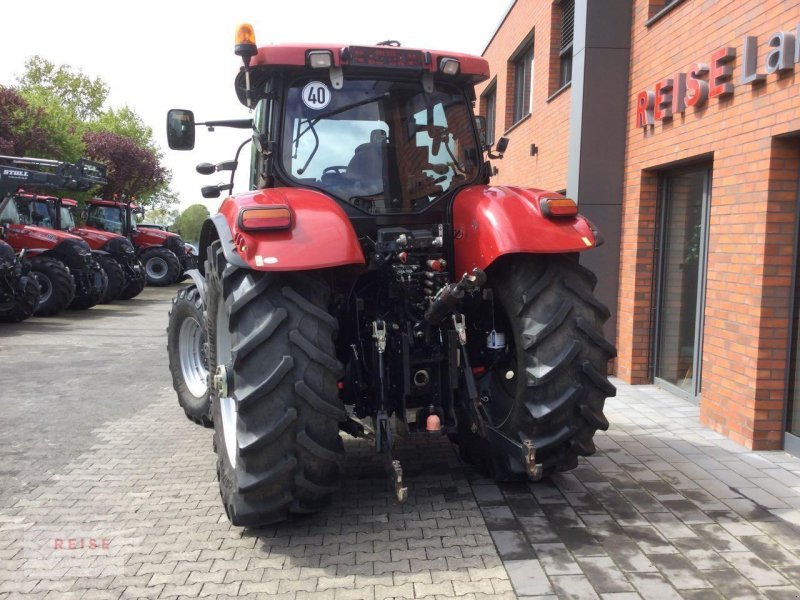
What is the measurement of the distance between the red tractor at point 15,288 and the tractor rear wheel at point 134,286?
15.2 feet

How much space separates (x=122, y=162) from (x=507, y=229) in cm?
3101

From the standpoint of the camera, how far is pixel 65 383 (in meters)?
7.25

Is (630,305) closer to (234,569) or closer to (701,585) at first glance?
(701,585)

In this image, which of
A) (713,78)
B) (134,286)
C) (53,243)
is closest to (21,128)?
(134,286)

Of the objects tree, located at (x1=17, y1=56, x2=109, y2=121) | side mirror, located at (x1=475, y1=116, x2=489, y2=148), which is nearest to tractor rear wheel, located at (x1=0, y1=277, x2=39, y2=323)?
side mirror, located at (x1=475, y1=116, x2=489, y2=148)

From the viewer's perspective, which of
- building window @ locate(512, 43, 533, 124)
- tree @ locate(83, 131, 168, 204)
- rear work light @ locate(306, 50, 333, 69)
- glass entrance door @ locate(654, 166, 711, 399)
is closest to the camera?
rear work light @ locate(306, 50, 333, 69)

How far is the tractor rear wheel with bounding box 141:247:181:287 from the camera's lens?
70.1 ft

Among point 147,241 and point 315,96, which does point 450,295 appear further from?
point 147,241

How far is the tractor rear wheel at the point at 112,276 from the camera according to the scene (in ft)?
51.5

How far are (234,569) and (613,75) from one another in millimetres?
6243

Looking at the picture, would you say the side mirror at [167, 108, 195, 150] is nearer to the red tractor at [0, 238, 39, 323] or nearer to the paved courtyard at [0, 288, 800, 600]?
the paved courtyard at [0, 288, 800, 600]

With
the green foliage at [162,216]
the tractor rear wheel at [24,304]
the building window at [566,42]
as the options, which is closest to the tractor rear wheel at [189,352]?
the building window at [566,42]

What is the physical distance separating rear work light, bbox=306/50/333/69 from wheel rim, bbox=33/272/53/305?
35.5 ft

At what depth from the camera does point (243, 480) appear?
128 inches
